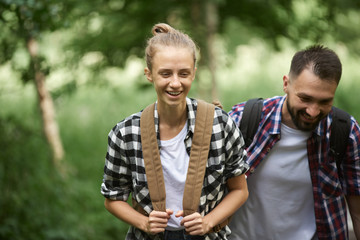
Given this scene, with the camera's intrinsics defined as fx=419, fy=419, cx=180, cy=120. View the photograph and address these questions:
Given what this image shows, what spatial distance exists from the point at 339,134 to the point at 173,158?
926 mm

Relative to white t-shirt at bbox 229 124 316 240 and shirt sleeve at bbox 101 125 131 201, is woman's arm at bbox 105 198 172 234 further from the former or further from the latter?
white t-shirt at bbox 229 124 316 240

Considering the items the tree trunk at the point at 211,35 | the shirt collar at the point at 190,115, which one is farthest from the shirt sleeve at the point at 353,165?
the tree trunk at the point at 211,35

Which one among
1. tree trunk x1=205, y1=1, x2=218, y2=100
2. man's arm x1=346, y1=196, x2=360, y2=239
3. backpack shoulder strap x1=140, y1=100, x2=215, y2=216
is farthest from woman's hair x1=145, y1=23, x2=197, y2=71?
tree trunk x1=205, y1=1, x2=218, y2=100

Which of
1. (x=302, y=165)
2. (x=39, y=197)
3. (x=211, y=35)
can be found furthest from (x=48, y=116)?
(x=302, y=165)

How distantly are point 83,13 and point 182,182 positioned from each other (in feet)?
13.3

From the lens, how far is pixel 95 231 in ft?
19.2

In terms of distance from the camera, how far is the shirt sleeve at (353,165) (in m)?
2.25

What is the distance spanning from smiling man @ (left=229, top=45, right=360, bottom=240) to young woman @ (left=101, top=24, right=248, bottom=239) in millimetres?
408

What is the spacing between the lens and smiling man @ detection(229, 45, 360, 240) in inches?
86.5

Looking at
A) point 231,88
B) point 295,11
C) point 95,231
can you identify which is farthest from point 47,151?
point 231,88

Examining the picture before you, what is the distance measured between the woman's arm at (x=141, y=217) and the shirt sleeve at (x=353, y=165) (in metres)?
1.06

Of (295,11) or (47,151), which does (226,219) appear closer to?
(47,151)

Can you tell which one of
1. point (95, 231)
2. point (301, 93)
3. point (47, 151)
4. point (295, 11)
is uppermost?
point (295, 11)

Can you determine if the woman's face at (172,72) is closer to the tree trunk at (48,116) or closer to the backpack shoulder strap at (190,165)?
the backpack shoulder strap at (190,165)
